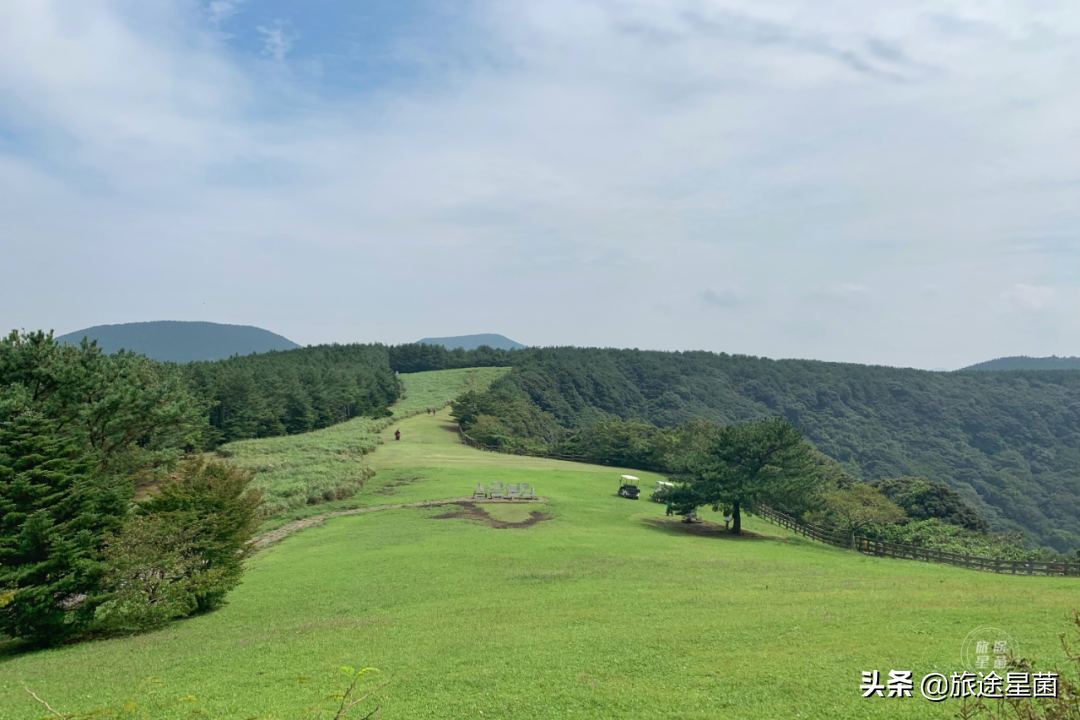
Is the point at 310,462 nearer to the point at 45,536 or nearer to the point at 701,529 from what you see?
the point at 701,529

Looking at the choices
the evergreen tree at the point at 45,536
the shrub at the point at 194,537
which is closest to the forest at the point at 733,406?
the shrub at the point at 194,537

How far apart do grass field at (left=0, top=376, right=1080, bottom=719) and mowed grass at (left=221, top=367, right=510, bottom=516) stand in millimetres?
12579

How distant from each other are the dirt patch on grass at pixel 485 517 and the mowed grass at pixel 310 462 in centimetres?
996

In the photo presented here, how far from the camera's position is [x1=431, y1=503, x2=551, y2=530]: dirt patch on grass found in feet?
109

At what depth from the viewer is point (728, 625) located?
14.6 metres

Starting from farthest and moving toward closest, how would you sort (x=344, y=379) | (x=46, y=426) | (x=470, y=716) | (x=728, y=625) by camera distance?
(x=344, y=379) → (x=46, y=426) → (x=728, y=625) → (x=470, y=716)

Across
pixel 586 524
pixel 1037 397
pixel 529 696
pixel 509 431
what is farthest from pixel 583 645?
pixel 1037 397

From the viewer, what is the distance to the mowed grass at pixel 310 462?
40.3 metres

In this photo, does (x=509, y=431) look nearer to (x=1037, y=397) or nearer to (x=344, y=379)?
(x=344, y=379)

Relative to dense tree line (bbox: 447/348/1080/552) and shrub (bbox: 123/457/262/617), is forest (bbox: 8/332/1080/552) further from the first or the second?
shrub (bbox: 123/457/262/617)

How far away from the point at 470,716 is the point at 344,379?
95.1m

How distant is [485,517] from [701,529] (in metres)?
13.4

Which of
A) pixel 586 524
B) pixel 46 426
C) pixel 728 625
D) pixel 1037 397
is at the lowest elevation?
pixel 586 524

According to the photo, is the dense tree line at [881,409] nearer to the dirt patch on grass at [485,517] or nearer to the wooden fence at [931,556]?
the dirt patch on grass at [485,517]
